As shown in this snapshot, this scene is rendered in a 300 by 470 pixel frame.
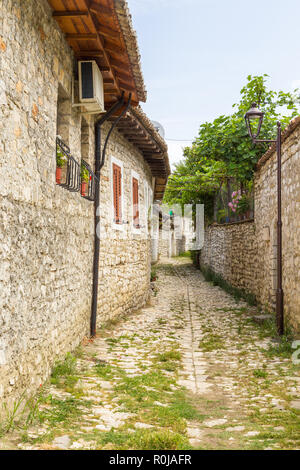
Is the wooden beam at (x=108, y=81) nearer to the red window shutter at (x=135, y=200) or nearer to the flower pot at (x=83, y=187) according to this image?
the flower pot at (x=83, y=187)

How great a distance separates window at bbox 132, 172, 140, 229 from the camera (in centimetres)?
933

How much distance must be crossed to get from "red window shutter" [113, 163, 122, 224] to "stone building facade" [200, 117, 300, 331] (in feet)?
9.71

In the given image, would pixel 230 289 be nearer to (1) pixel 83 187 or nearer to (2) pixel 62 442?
(1) pixel 83 187

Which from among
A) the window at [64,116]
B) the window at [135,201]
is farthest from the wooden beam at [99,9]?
the window at [135,201]

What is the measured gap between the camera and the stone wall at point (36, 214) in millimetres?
3111

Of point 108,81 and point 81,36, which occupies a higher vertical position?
point 81,36

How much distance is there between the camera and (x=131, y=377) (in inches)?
184

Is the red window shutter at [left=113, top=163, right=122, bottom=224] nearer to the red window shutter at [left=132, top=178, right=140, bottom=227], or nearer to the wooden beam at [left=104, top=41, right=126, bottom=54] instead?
the red window shutter at [left=132, top=178, right=140, bottom=227]

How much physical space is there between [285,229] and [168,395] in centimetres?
399

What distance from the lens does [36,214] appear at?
3.81 m

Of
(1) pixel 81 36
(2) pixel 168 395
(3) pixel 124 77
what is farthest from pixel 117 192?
(2) pixel 168 395

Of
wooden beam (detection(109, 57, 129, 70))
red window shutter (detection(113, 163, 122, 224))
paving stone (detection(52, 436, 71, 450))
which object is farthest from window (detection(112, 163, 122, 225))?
paving stone (detection(52, 436, 71, 450))

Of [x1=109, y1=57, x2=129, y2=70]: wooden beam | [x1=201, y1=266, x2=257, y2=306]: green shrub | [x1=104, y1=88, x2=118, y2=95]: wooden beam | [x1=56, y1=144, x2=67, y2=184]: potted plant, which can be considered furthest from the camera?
[x1=201, y1=266, x2=257, y2=306]: green shrub
